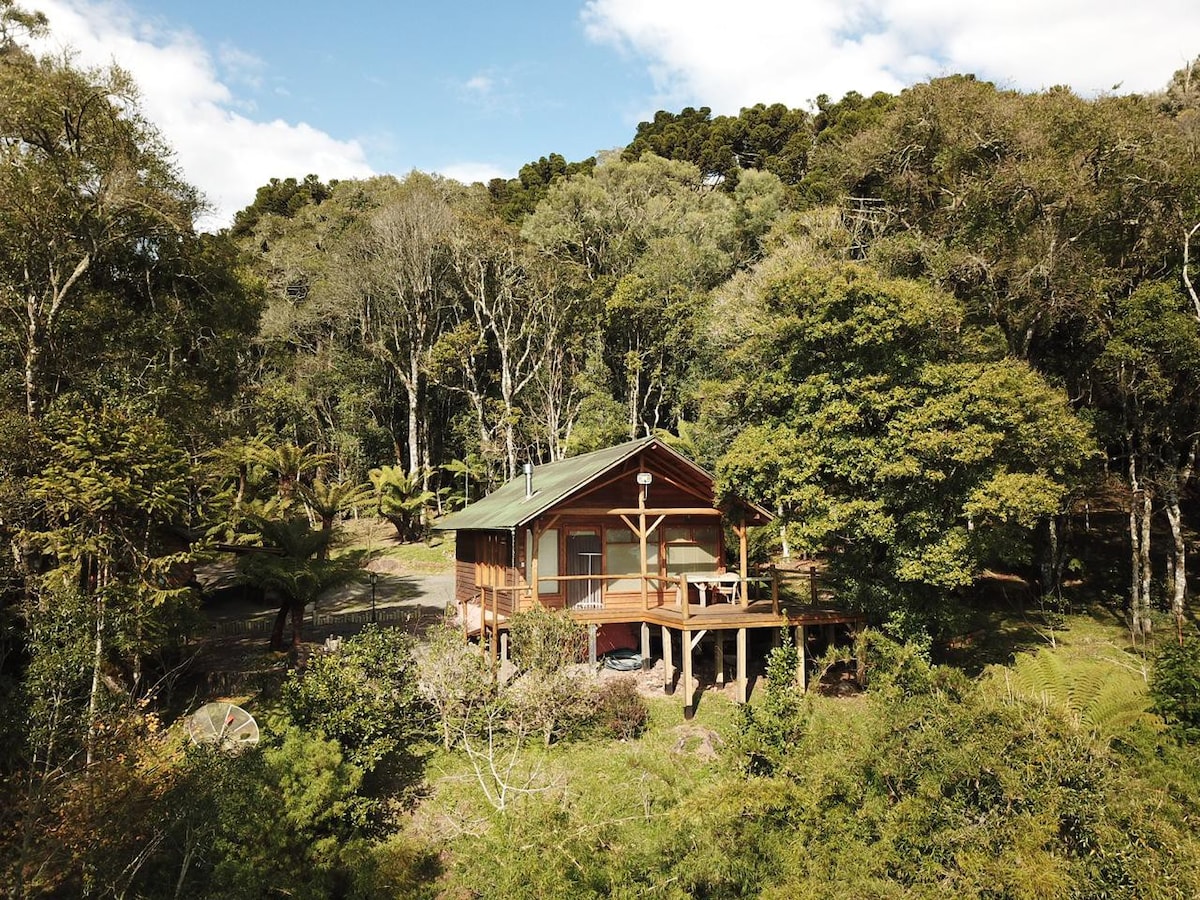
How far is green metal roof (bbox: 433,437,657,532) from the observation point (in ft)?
48.9

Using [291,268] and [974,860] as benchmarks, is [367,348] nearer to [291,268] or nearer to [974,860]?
[291,268]

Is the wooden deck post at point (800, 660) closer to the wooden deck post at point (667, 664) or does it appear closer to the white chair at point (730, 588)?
the white chair at point (730, 588)

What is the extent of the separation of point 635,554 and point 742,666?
394 cm

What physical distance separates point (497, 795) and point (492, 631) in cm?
596

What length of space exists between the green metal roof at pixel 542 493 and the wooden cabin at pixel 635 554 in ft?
0.15

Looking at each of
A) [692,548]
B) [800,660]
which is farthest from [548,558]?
[800,660]

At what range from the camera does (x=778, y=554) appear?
1064 inches

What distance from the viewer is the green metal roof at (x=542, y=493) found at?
14906 mm

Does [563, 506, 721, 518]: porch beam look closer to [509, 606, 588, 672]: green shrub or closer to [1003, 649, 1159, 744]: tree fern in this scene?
[509, 606, 588, 672]: green shrub

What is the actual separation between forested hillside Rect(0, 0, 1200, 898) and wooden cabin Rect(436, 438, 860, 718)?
146 cm

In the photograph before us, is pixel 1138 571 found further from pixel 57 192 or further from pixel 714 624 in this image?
pixel 57 192

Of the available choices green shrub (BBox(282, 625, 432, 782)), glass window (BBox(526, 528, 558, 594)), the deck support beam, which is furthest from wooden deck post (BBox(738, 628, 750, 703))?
green shrub (BBox(282, 625, 432, 782))

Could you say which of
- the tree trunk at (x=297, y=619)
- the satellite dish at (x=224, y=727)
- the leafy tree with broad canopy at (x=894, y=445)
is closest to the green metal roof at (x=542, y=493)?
the leafy tree with broad canopy at (x=894, y=445)

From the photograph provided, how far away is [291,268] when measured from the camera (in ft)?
139
